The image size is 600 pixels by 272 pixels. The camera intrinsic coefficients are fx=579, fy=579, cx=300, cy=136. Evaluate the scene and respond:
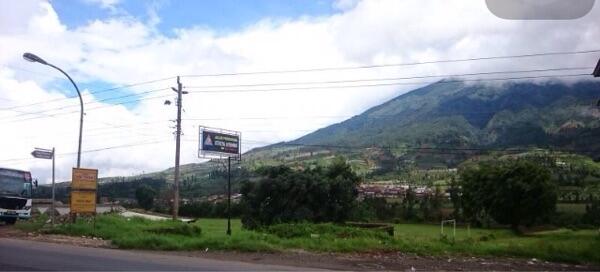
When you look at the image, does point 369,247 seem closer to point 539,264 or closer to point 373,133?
point 539,264

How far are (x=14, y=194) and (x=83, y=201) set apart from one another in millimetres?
7091

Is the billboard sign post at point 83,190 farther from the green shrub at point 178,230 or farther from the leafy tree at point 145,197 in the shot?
the leafy tree at point 145,197

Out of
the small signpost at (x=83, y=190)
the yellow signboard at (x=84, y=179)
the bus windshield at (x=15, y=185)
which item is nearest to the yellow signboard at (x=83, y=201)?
the small signpost at (x=83, y=190)

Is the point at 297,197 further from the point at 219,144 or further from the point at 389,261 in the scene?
the point at 389,261

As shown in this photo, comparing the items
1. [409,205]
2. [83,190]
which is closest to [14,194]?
[83,190]

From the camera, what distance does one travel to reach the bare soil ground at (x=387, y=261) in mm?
16391

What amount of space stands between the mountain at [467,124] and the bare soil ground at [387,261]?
56.2 metres

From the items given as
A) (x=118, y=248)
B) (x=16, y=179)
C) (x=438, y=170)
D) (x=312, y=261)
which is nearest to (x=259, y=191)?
(x=16, y=179)

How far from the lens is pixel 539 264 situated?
57.9 feet

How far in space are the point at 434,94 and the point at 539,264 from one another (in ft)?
470

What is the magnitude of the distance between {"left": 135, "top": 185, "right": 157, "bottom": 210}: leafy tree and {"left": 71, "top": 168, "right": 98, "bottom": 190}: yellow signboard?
70.2 meters

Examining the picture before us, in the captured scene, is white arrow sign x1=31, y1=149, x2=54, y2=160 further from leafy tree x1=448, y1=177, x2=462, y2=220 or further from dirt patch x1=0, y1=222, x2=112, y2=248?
leafy tree x1=448, y1=177, x2=462, y2=220

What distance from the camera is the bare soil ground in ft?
53.8

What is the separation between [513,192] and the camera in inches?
2790
